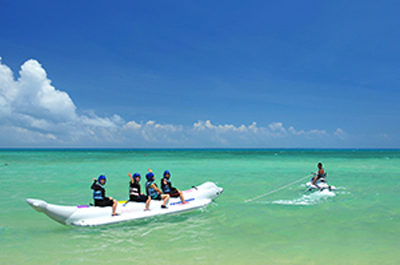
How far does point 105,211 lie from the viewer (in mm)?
8891

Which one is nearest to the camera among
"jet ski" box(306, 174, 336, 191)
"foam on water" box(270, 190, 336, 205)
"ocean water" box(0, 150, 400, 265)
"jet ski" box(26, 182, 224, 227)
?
"ocean water" box(0, 150, 400, 265)

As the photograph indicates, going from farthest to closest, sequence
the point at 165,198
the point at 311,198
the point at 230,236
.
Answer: the point at 311,198
the point at 165,198
the point at 230,236

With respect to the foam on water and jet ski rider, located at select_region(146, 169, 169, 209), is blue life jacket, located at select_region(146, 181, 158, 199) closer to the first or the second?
jet ski rider, located at select_region(146, 169, 169, 209)

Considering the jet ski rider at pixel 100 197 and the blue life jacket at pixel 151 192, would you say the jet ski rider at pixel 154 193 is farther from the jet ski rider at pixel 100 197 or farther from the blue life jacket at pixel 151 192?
the jet ski rider at pixel 100 197

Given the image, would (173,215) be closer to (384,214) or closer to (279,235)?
(279,235)

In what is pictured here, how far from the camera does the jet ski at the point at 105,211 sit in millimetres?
8125

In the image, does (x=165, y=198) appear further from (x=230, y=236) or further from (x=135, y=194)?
(x=230, y=236)

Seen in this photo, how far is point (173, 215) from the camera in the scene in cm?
1004

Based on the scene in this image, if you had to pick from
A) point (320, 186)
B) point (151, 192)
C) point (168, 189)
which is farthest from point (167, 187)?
point (320, 186)

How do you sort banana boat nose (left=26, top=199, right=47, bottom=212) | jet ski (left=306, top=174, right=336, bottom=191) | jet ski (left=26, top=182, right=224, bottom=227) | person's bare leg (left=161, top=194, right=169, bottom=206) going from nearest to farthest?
banana boat nose (left=26, top=199, right=47, bottom=212) → jet ski (left=26, top=182, right=224, bottom=227) → person's bare leg (left=161, top=194, right=169, bottom=206) → jet ski (left=306, top=174, right=336, bottom=191)

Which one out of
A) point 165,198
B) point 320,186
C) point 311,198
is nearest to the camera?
point 165,198

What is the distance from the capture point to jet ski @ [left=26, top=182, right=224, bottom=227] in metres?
8.12

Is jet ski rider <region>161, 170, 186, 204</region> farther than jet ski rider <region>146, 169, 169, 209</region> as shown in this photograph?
Yes

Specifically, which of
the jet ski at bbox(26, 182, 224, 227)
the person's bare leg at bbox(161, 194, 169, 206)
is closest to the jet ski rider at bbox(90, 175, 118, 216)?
the jet ski at bbox(26, 182, 224, 227)
